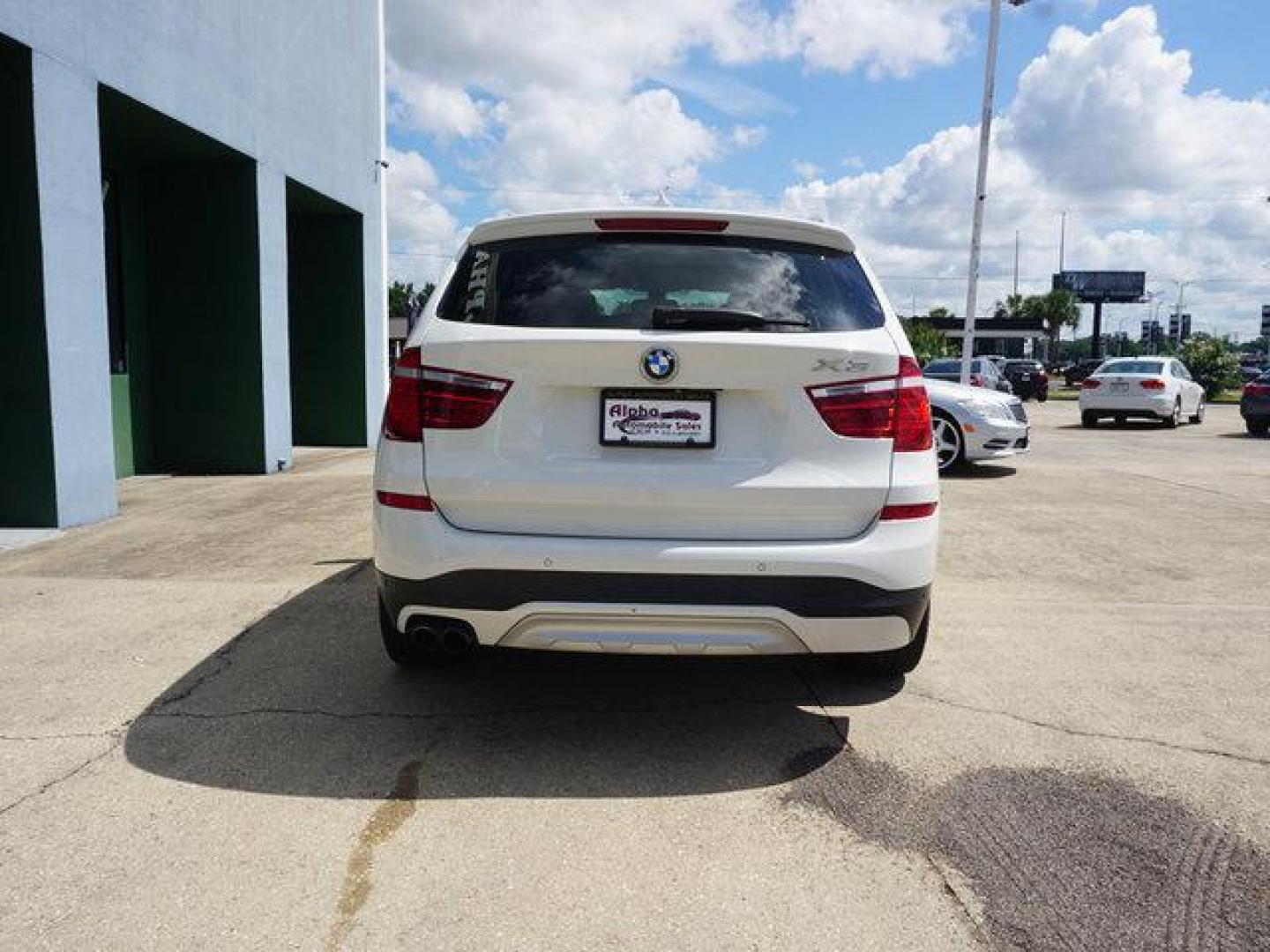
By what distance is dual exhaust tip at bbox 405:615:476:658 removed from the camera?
3.13 metres

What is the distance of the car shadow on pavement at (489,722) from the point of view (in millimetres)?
3090

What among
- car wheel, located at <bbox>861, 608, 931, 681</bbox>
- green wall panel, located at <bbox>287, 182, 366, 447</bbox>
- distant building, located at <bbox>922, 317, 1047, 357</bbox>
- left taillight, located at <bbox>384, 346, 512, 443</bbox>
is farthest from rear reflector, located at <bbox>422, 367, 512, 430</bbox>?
distant building, located at <bbox>922, 317, 1047, 357</bbox>

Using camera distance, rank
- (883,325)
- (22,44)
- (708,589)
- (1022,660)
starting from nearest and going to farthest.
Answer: (708,589) → (883,325) → (1022,660) → (22,44)

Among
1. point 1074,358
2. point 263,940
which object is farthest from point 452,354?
point 1074,358

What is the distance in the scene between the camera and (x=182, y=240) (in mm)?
10750

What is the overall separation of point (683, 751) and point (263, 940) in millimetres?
1485

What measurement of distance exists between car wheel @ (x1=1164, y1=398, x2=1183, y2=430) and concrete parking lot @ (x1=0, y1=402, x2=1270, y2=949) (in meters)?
17.9

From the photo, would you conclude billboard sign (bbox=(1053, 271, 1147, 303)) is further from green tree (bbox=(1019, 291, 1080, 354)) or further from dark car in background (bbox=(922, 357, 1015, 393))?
dark car in background (bbox=(922, 357, 1015, 393))

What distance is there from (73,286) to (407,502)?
5.67m

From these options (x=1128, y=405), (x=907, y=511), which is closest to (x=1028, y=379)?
(x=1128, y=405)

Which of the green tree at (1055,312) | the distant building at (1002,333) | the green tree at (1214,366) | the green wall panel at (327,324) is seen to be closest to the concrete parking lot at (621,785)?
the green wall panel at (327,324)

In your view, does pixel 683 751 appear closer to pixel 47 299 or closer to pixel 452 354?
pixel 452 354

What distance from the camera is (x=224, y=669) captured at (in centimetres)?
409

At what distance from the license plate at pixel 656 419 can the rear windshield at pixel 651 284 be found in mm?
250
